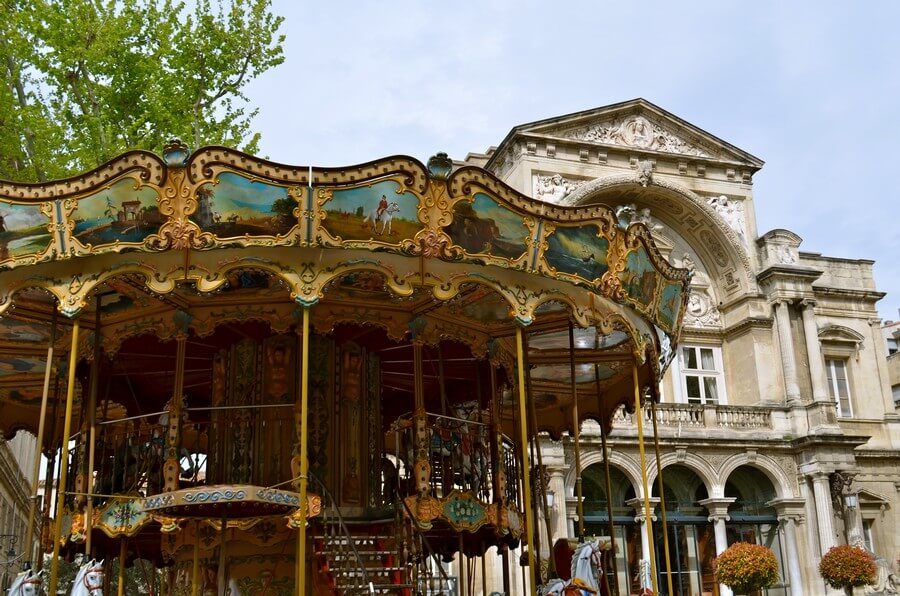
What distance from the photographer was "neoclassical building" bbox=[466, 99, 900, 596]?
81.9 feet

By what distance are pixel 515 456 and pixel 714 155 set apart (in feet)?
60.3

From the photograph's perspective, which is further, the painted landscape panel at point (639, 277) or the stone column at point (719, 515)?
the stone column at point (719, 515)

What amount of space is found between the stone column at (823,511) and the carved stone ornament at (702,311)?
513 cm

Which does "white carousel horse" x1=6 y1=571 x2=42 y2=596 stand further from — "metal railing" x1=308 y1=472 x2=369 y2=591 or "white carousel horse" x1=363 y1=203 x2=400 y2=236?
"white carousel horse" x1=363 y1=203 x2=400 y2=236

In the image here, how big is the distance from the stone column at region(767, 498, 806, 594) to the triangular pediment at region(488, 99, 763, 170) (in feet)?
31.6

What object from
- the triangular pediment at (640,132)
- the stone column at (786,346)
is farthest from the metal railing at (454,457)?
the stone column at (786,346)

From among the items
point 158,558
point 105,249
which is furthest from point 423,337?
point 158,558

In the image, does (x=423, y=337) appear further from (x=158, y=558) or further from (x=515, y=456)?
(x=158, y=558)

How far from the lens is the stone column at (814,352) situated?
26938 mm

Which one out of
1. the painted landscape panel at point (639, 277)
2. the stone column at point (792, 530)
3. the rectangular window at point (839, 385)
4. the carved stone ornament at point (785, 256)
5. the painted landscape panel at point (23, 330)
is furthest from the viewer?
the rectangular window at point (839, 385)

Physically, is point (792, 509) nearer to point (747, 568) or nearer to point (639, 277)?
point (747, 568)

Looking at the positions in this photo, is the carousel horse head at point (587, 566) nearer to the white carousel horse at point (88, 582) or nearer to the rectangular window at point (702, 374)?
the white carousel horse at point (88, 582)

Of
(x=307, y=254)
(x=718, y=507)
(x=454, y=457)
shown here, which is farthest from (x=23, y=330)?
(x=718, y=507)

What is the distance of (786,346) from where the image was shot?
1065 inches
